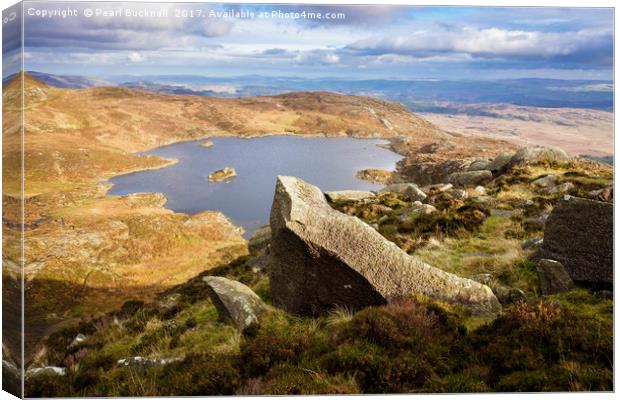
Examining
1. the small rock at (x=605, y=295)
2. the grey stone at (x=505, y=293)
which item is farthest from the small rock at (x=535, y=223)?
the small rock at (x=605, y=295)

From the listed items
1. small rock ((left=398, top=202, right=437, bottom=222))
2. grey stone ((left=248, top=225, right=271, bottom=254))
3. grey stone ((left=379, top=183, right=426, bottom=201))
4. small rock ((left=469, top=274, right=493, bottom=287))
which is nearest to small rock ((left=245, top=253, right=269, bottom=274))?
grey stone ((left=248, top=225, right=271, bottom=254))

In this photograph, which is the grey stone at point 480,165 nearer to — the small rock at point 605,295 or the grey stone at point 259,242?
the grey stone at point 259,242

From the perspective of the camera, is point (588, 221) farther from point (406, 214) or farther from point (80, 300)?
point (80, 300)

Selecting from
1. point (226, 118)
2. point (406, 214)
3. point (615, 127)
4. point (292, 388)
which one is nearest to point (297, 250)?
point (292, 388)

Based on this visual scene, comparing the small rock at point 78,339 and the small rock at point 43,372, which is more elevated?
the small rock at point 43,372

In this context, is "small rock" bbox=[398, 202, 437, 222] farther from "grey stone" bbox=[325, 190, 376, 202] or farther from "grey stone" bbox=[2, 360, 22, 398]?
"grey stone" bbox=[2, 360, 22, 398]

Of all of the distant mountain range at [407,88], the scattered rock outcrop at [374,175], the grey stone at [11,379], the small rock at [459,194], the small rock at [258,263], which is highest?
the distant mountain range at [407,88]

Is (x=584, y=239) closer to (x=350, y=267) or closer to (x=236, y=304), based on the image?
(x=350, y=267)

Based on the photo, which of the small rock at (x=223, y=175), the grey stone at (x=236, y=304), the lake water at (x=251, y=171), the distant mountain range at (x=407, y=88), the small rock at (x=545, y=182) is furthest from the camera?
the small rock at (x=223, y=175)
